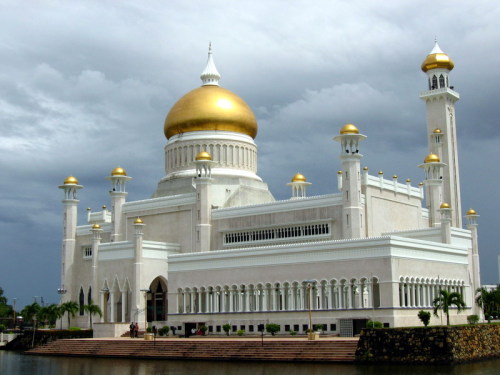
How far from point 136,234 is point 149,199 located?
6.60 m

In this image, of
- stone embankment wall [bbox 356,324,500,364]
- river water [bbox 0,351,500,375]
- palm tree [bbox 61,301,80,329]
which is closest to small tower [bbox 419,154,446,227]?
stone embankment wall [bbox 356,324,500,364]

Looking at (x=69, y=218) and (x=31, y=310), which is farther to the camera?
(x=69, y=218)

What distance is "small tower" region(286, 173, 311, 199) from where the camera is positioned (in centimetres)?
6241

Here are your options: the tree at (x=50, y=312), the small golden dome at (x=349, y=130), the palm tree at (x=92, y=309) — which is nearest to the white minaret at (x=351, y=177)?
the small golden dome at (x=349, y=130)

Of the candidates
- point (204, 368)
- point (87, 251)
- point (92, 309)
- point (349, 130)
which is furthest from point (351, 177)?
point (87, 251)

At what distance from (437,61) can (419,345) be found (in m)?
32.0

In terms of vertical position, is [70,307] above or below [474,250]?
below

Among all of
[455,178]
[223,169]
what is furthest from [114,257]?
[455,178]

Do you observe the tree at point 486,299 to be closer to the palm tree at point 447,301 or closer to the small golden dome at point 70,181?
the palm tree at point 447,301

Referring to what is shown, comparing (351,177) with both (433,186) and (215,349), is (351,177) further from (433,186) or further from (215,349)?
(215,349)

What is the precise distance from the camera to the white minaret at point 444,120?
5825 centimetres

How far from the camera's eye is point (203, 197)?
56.4 metres

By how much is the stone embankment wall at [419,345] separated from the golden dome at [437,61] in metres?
29.6

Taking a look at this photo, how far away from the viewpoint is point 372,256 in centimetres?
4259
